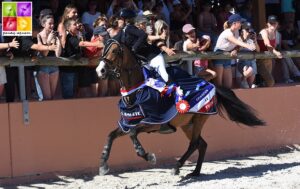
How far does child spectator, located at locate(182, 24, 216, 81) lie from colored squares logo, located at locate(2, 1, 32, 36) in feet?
9.09

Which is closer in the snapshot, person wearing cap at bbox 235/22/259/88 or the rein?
the rein

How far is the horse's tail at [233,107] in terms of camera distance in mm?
9453

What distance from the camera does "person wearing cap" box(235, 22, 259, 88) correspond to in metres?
10.5

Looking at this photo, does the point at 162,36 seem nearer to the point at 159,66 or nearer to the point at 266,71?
the point at 159,66

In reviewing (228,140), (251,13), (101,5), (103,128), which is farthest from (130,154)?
(251,13)

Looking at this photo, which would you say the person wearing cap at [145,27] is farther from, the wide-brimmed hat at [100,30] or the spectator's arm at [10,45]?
the spectator's arm at [10,45]

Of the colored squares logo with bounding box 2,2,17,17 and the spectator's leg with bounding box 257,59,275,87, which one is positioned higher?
the colored squares logo with bounding box 2,2,17,17

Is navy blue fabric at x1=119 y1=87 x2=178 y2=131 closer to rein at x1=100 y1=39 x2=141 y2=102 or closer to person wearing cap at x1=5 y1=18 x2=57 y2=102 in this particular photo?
rein at x1=100 y1=39 x2=141 y2=102

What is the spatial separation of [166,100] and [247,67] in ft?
8.91

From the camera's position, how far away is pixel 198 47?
10.1 metres

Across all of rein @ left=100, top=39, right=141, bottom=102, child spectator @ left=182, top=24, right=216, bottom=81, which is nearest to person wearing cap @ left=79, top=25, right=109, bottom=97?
rein @ left=100, top=39, right=141, bottom=102

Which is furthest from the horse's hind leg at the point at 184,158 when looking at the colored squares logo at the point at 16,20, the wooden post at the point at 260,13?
the wooden post at the point at 260,13

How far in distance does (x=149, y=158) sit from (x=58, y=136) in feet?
4.93

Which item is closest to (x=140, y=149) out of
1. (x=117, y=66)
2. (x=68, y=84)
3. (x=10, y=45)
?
(x=117, y=66)
